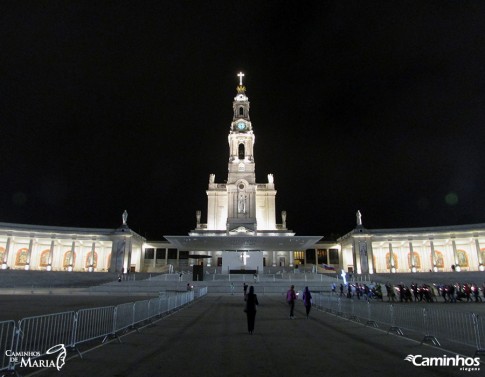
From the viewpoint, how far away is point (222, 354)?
8523 millimetres

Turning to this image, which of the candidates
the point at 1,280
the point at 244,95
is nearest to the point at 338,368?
the point at 1,280

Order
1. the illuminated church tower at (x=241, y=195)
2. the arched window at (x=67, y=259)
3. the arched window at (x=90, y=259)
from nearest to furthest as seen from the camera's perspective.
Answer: the arched window at (x=67, y=259)
the arched window at (x=90, y=259)
the illuminated church tower at (x=241, y=195)

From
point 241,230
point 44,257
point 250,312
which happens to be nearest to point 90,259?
point 44,257

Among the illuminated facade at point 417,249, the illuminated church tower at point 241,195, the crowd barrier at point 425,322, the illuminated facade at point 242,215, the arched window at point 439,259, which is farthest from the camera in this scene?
the illuminated church tower at point 241,195

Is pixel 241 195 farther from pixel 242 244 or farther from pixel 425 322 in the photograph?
pixel 425 322

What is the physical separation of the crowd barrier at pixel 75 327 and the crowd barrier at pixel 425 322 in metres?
8.81

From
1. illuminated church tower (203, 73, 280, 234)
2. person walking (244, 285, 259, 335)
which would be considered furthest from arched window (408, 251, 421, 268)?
person walking (244, 285, 259, 335)

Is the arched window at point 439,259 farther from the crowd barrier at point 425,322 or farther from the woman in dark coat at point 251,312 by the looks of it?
the woman in dark coat at point 251,312

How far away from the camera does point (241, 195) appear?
70188 mm

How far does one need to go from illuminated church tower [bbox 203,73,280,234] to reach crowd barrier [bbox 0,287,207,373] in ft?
174

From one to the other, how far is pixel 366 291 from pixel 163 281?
21523 mm

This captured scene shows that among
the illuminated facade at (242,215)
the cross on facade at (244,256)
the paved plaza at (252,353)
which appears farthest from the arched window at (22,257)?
the paved plaza at (252,353)

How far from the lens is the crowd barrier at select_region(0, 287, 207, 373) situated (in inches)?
308

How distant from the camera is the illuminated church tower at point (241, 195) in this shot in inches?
2731
